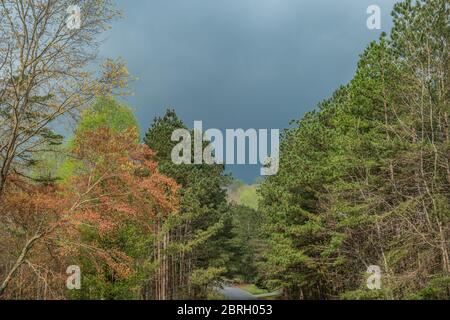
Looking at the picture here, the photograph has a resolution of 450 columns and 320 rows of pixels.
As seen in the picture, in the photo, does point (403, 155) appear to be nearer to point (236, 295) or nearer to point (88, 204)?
Answer: point (88, 204)

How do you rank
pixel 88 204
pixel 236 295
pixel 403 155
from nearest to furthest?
pixel 88 204, pixel 403 155, pixel 236 295

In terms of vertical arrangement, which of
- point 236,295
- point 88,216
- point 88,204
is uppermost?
point 88,204

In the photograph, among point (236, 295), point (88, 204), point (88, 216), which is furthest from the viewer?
point (236, 295)

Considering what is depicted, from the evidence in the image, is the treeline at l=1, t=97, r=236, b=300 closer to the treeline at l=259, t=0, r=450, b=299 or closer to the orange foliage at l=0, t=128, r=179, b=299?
the orange foliage at l=0, t=128, r=179, b=299

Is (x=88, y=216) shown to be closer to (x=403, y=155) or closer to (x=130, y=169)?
(x=130, y=169)

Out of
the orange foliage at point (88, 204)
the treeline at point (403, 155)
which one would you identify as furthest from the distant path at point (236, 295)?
the orange foliage at point (88, 204)

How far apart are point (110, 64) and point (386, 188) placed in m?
10.8

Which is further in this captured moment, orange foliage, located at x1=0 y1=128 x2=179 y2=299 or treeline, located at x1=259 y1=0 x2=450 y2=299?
treeline, located at x1=259 y1=0 x2=450 y2=299

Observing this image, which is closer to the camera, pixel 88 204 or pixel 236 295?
pixel 88 204

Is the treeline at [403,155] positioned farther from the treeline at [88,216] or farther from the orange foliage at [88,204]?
the orange foliage at [88,204]

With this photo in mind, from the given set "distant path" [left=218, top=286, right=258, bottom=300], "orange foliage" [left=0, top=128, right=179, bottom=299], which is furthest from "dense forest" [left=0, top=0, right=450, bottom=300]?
"distant path" [left=218, top=286, right=258, bottom=300]

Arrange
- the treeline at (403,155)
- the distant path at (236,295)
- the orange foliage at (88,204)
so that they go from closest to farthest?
the orange foliage at (88,204)
the treeline at (403,155)
the distant path at (236,295)

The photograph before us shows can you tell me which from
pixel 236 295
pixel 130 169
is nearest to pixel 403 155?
pixel 130 169

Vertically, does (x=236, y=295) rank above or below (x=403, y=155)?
below
